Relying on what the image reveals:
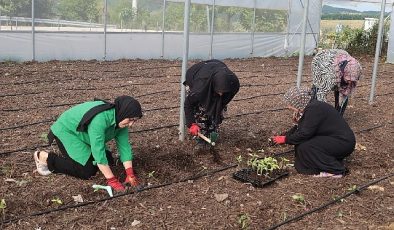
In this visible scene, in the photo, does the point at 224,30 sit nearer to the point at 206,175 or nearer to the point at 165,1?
the point at 165,1

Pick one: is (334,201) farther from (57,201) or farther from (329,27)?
(329,27)

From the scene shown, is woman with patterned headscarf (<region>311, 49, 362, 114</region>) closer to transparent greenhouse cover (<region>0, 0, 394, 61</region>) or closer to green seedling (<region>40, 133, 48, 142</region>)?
green seedling (<region>40, 133, 48, 142</region>)

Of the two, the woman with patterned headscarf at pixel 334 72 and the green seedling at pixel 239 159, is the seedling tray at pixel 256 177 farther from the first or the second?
the woman with patterned headscarf at pixel 334 72

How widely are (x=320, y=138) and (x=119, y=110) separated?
1.91 metres

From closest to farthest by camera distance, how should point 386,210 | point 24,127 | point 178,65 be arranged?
1. point 386,210
2. point 24,127
3. point 178,65

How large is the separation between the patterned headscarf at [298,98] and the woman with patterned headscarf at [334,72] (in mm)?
1090

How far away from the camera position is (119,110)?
3531 mm

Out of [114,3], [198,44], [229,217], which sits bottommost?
[229,217]

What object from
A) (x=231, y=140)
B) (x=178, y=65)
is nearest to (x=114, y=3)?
(x=178, y=65)

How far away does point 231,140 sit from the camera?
5.18 metres

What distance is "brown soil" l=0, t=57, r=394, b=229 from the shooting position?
3.29 m

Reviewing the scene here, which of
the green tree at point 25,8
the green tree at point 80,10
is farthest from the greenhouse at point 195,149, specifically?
the green tree at point 80,10

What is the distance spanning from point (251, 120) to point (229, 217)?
300 cm

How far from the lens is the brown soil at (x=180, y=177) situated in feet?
10.8
